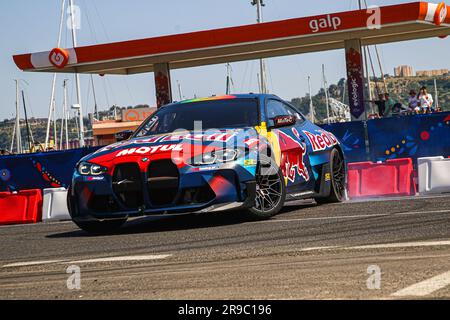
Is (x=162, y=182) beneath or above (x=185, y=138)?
beneath

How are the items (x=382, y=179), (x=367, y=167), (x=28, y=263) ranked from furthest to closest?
(x=367, y=167) → (x=382, y=179) → (x=28, y=263)

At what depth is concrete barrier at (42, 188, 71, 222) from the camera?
49.9 ft

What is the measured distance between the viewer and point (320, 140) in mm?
11867

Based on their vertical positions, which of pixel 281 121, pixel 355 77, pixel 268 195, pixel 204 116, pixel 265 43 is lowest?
pixel 268 195

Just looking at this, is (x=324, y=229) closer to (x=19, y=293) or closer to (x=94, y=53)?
(x=19, y=293)

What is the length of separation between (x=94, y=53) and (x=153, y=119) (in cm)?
1812

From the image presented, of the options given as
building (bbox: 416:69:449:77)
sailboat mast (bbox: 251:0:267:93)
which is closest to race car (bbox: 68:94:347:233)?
sailboat mast (bbox: 251:0:267:93)

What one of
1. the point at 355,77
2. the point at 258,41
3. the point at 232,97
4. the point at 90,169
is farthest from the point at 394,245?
the point at 355,77

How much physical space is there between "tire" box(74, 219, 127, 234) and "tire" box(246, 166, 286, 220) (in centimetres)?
171

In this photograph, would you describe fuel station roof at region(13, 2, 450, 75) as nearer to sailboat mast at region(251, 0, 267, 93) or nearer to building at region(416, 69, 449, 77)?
sailboat mast at region(251, 0, 267, 93)

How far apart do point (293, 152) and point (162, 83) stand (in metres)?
19.4

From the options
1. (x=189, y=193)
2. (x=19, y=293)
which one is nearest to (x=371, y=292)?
(x=19, y=293)

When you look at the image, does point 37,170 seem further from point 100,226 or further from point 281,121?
point 281,121

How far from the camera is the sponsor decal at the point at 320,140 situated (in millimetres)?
11570
